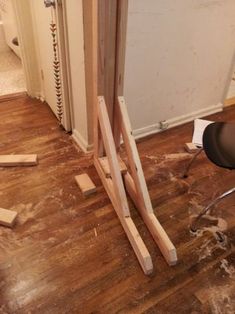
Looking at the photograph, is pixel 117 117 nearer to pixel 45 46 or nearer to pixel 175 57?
pixel 175 57

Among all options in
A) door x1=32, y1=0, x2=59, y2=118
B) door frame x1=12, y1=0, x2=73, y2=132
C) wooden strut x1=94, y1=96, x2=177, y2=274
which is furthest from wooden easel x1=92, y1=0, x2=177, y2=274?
door x1=32, y1=0, x2=59, y2=118

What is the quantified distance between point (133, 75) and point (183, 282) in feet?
3.97

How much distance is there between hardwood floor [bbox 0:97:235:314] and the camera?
43.1 inches

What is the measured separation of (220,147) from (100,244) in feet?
2.43

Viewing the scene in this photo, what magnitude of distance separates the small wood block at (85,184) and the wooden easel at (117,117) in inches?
4.0

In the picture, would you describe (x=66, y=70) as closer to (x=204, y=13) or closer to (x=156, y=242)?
(x=204, y=13)

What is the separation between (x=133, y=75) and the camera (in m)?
1.71

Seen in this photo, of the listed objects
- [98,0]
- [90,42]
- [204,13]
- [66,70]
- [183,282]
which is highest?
[98,0]

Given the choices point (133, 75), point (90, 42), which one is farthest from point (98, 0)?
point (133, 75)

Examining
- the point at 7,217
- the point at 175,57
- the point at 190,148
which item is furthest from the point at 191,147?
the point at 7,217

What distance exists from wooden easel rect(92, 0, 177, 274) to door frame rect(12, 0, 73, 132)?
0.49m

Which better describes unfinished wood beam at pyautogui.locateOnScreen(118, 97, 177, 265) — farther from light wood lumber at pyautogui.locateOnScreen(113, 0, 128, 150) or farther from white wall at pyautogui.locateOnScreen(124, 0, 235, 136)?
white wall at pyautogui.locateOnScreen(124, 0, 235, 136)

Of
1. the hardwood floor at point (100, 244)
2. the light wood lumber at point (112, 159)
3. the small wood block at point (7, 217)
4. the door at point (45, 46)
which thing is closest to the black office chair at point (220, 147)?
the hardwood floor at point (100, 244)

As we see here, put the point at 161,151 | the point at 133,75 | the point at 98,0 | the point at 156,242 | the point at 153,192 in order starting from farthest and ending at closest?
1. the point at 161,151
2. the point at 133,75
3. the point at 153,192
4. the point at 156,242
5. the point at 98,0
